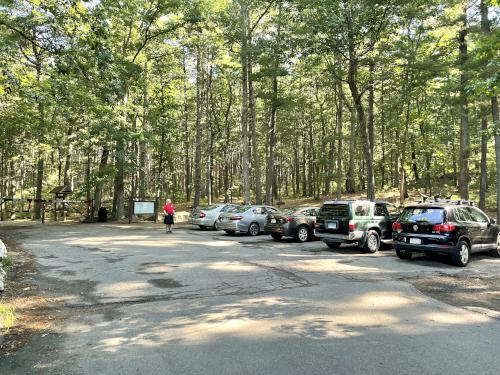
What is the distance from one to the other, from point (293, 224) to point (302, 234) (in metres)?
0.62

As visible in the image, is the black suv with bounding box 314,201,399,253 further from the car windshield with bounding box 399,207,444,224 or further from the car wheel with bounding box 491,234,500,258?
the car wheel with bounding box 491,234,500,258

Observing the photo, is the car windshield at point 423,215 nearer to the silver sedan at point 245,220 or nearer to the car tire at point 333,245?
the car tire at point 333,245

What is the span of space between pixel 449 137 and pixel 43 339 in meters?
36.4

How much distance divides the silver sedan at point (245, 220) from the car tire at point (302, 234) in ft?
7.30

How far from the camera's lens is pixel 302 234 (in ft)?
52.4

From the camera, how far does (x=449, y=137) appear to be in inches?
1356

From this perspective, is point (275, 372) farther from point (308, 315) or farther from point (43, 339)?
point (43, 339)

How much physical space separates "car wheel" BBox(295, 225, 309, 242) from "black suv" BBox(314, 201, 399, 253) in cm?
254

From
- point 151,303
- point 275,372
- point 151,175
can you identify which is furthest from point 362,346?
point 151,175

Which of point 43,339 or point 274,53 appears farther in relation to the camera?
point 274,53

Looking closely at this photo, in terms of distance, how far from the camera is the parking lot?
4297mm

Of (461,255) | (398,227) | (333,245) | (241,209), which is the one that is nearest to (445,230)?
(461,255)

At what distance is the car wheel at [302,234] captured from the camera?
1589 cm

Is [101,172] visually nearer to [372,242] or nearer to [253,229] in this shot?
[253,229]
